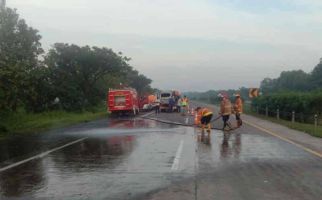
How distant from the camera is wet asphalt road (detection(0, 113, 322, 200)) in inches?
384

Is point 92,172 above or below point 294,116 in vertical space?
below

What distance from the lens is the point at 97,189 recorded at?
33.1 feet

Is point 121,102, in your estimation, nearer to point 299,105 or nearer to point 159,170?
point 299,105

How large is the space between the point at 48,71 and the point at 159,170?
4012 cm

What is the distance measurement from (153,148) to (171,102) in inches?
1452

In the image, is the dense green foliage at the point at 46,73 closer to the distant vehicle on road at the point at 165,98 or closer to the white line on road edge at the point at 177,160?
the distant vehicle on road at the point at 165,98

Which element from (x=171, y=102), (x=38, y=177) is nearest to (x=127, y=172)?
(x=38, y=177)

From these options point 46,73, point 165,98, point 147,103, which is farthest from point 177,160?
point 147,103

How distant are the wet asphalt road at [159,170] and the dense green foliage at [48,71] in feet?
29.1

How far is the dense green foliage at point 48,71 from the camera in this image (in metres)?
28.4

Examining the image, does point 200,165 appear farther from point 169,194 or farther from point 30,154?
point 30,154

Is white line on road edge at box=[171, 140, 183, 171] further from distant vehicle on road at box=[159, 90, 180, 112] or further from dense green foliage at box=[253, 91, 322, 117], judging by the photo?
distant vehicle on road at box=[159, 90, 180, 112]

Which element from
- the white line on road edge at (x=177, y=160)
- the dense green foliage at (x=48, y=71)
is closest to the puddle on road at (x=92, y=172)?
the white line on road edge at (x=177, y=160)

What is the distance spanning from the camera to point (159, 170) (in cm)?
1241
